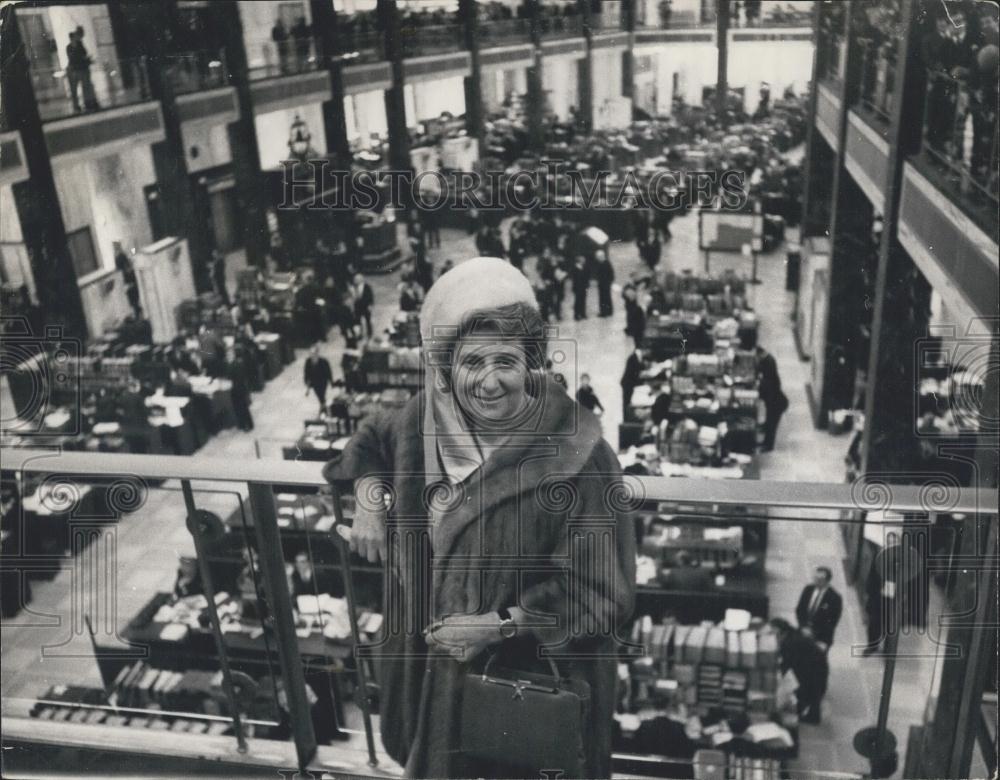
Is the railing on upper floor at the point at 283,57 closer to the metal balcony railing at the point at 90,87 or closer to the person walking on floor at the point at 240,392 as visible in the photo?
the metal balcony railing at the point at 90,87

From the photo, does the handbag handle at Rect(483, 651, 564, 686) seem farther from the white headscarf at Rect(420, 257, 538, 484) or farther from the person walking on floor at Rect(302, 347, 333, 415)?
the person walking on floor at Rect(302, 347, 333, 415)

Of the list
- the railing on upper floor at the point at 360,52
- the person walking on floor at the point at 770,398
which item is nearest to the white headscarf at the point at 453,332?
the railing on upper floor at the point at 360,52

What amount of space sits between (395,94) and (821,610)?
647 centimetres

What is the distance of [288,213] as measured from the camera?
15508 millimetres

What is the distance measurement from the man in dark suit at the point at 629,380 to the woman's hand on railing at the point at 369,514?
9902 mm

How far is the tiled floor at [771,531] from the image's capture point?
783cm

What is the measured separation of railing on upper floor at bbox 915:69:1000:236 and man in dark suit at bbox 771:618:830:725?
3.31 metres

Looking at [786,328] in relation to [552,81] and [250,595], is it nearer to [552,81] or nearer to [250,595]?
[552,81]

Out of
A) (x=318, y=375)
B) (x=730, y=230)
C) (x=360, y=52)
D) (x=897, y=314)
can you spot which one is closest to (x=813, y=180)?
(x=730, y=230)

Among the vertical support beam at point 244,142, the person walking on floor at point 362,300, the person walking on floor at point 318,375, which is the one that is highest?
the vertical support beam at point 244,142

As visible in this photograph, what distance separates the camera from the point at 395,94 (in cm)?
957

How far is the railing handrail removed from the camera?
1.78 m

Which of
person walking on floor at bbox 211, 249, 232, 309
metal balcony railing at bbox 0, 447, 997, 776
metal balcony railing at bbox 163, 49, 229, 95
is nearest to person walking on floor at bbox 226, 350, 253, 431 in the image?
metal balcony railing at bbox 0, 447, 997, 776

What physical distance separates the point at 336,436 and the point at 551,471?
9927 mm
